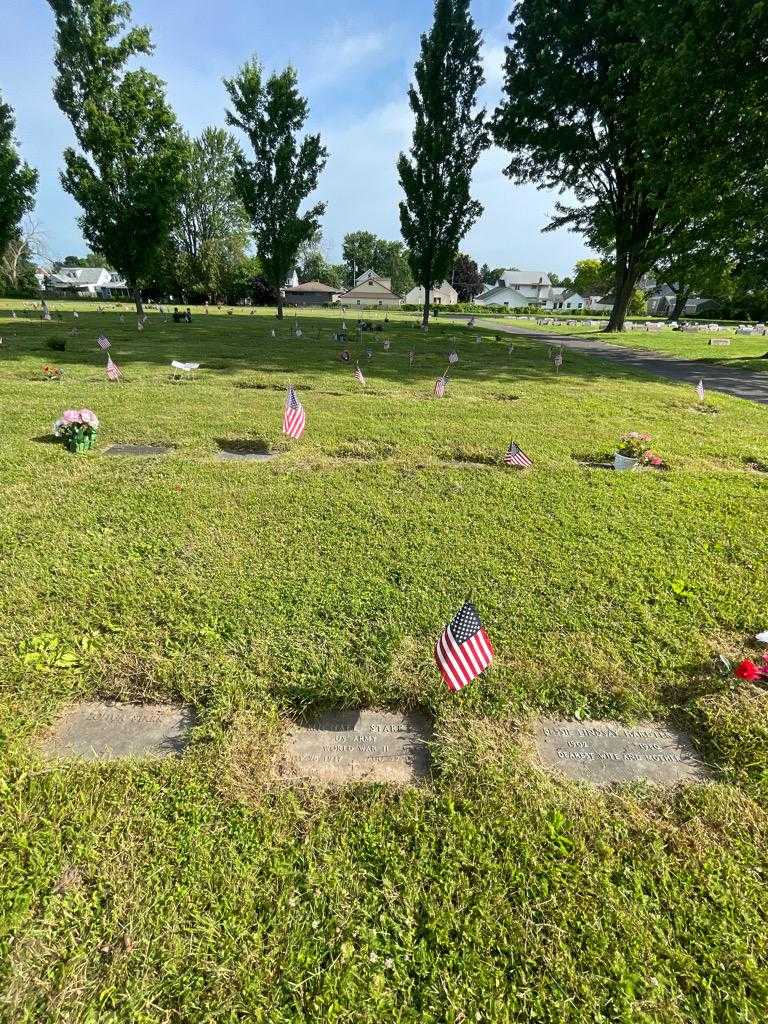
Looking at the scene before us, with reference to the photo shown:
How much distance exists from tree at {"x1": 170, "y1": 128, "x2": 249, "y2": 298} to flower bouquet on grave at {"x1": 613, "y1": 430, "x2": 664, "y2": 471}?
174 ft

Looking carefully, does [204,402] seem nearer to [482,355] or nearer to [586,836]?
[586,836]

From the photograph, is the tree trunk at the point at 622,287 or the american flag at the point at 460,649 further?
the tree trunk at the point at 622,287

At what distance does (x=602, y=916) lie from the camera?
1.51 meters

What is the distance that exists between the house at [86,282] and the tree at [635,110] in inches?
2986

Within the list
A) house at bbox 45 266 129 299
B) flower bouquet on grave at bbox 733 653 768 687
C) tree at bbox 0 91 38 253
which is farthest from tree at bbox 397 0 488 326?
house at bbox 45 266 129 299

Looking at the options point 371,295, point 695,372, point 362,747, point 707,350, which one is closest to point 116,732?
point 362,747

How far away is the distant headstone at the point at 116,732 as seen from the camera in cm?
203

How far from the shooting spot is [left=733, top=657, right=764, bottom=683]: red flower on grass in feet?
7.93

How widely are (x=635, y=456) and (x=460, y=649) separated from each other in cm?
459

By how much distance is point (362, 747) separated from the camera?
6.96ft

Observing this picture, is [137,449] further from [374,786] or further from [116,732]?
[374,786]

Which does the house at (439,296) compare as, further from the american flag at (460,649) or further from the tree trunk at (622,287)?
the american flag at (460,649)

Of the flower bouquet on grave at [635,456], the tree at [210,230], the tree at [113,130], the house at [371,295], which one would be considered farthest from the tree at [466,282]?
the flower bouquet on grave at [635,456]

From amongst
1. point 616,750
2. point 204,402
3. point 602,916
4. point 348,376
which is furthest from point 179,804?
point 348,376
